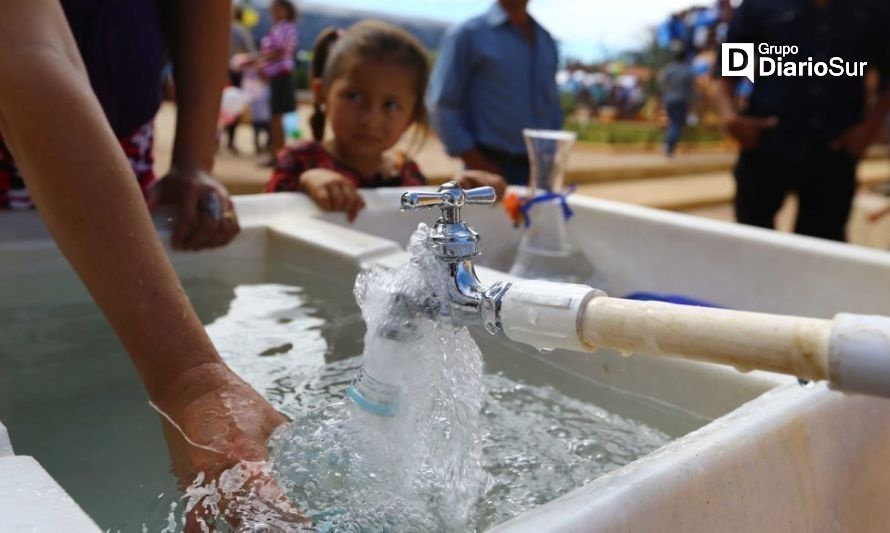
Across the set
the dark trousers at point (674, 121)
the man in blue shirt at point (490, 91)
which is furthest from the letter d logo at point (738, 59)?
the dark trousers at point (674, 121)

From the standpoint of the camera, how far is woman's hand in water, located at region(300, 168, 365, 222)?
5.28 feet

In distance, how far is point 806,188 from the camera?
2.70 m

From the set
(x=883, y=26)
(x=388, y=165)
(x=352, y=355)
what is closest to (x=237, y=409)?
(x=352, y=355)

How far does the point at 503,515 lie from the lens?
2.21ft

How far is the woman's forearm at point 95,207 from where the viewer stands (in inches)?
26.8

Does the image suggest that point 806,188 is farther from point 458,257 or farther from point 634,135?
point 634,135

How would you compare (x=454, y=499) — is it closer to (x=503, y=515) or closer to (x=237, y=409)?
(x=503, y=515)

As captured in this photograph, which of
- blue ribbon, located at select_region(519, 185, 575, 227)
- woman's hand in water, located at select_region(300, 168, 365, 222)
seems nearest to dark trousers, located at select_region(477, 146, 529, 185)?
blue ribbon, located at select_region(519, 185, 575, 227)

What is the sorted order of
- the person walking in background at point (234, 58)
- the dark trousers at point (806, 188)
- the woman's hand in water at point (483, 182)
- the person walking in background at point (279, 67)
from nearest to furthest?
the woman's hand in water at point (483, 182)
the dark trousers at point (806, 188)
the person walking in background at point (279, 67)
the person walking in background at point (234, 58)

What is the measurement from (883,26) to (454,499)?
8.29 feet

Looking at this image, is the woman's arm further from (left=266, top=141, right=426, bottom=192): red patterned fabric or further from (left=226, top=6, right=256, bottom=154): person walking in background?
(left=226, top=6, right=256, bottom=154): person walking in background

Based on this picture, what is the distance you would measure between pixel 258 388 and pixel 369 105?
3.90ft

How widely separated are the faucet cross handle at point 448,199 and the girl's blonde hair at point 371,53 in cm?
138

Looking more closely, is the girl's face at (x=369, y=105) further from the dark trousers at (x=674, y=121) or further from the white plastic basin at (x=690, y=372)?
the dark trousers at (x=674, y=121)
